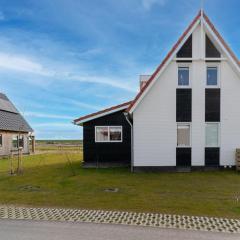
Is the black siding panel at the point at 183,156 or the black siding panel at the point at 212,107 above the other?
the black siding panel at the point at 212,107

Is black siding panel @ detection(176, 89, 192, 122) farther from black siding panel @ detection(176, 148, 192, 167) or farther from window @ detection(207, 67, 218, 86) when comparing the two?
black siding panel @ detection(176, 148, 192, 167)

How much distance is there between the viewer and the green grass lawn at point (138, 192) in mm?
10125

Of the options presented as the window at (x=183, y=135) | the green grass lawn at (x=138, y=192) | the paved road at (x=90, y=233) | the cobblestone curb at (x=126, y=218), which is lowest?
the green grass lawn at (x=138, y=192)

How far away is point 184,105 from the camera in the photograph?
61.7 ft

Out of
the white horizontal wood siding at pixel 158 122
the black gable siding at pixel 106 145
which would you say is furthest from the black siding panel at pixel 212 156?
the black gable siding at pixel 106 145

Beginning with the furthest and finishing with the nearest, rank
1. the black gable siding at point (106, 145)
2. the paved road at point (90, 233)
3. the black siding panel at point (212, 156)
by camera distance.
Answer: the black gable siding at point (106, 145), the black siding panel at point (212, 156), the paved road at point (90, 233)

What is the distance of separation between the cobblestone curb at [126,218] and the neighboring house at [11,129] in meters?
22.2

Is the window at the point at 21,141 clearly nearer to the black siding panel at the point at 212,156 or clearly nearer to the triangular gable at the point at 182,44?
the triangular gable at the point at 182,44

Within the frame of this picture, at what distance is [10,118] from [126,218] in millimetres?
30533

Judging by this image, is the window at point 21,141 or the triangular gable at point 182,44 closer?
the triangular gable at point 182,44

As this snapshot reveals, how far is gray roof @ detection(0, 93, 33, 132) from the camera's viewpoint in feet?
112

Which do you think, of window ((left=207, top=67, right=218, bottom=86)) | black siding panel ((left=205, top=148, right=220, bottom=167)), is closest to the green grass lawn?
black siding panel ((left=205, top=148, right=220, bottom=167))

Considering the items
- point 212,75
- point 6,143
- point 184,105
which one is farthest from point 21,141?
point 212,75

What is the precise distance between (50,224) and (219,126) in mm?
13320
